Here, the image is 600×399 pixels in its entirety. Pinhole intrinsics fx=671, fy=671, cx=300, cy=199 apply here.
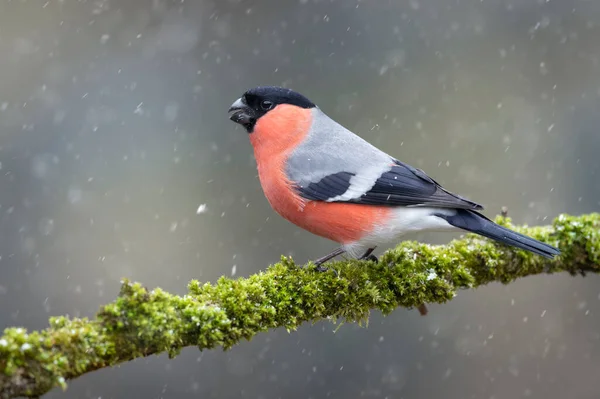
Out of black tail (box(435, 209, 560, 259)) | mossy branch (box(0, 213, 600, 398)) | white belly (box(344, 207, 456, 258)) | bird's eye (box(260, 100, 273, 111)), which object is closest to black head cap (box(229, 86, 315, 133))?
bird's eye (box(260, 100, 273, 111))

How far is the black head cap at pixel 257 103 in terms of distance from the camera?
411cm

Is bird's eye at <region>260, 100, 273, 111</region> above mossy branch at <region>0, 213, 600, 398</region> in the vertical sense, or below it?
above

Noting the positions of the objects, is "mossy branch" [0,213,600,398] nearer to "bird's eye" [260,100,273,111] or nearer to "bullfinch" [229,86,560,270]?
"bullfinch" [229,86,560,270]

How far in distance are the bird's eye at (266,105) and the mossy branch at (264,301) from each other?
3.64ft

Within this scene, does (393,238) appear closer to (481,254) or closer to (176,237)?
(481,254)

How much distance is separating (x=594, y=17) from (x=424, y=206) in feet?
19.0

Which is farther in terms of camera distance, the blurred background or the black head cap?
the blurred background

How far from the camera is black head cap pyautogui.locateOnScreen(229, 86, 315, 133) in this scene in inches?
162

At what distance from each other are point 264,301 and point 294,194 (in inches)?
34.1

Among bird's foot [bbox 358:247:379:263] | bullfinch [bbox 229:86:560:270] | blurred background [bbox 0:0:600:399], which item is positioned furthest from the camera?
blurred background [bbox 0:0:600:399]

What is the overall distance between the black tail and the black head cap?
1.20 m

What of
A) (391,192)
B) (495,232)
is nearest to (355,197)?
(391,192)

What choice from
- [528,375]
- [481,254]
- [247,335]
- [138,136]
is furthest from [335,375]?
[247,335]

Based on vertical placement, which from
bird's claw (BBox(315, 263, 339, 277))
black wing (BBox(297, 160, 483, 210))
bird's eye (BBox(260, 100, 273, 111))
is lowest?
bird's claw (BBox(315, 263, 339, 277))
